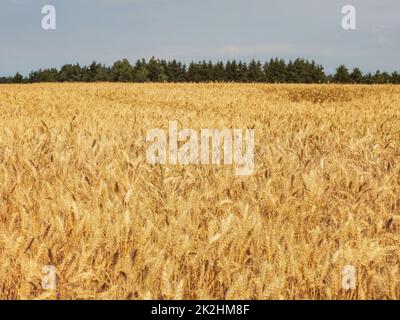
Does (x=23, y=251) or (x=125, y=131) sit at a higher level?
(x=125, y=131)

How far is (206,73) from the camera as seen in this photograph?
3974 inches

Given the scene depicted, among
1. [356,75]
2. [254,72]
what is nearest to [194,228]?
[356,75]

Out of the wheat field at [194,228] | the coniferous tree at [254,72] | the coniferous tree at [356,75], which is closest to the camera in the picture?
the wheat field at [194,228]

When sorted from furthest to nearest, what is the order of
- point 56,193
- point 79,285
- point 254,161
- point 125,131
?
1. point 125,131
2. point 254,161
3. point 56,193
4. point 79,285

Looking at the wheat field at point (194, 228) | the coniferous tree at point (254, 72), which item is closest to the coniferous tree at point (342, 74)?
the coniferous tree at point (254, 72)

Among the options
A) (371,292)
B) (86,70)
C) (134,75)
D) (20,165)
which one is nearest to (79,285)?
(371,292)

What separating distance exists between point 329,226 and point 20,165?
2.60 meters

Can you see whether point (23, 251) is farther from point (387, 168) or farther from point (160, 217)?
point (387, 168)

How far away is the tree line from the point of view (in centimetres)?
8950

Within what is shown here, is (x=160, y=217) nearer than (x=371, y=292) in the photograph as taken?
No

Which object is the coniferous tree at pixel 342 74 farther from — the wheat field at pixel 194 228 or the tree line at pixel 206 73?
the wheat field at pixel 194 228

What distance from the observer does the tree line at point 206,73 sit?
8950cm
